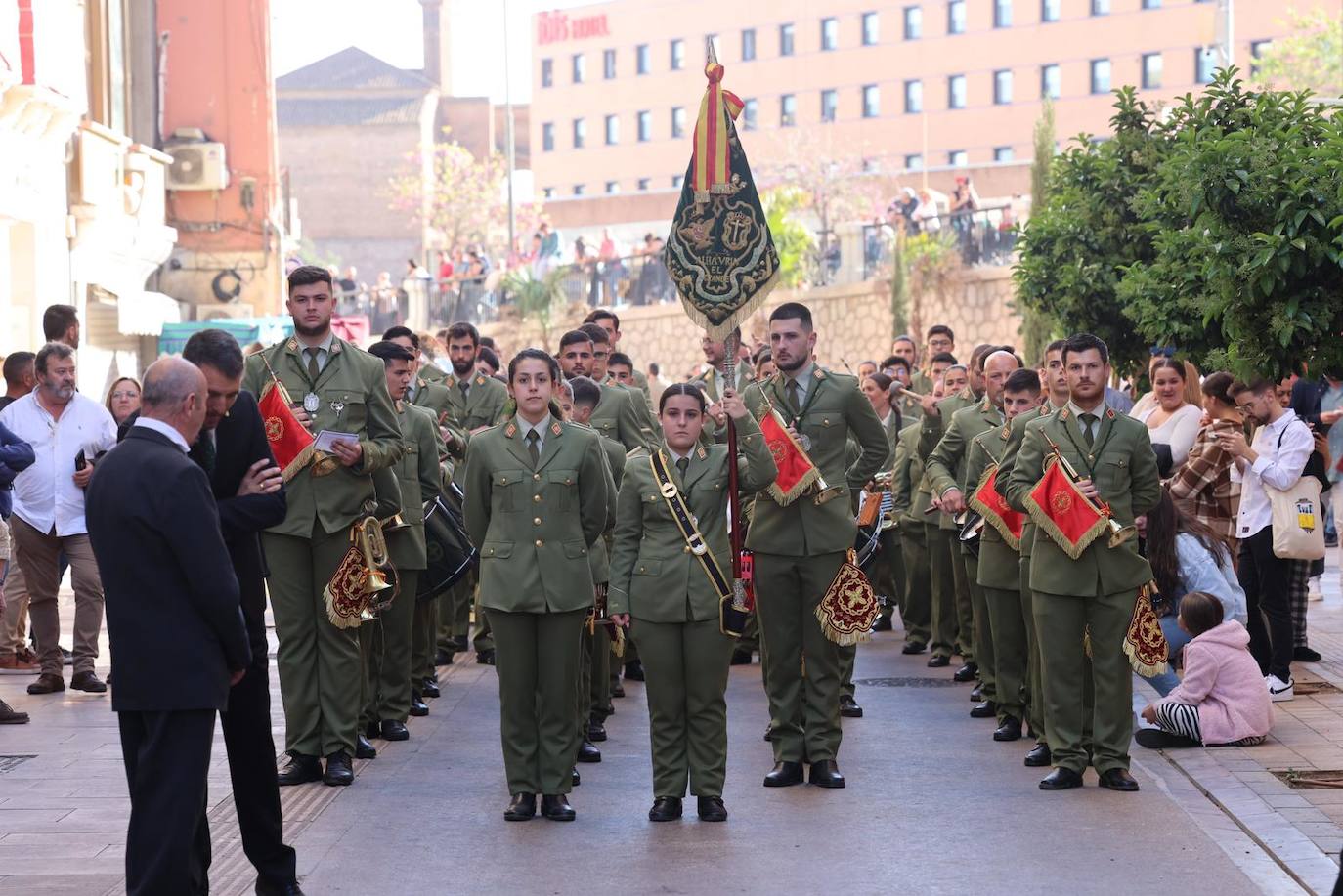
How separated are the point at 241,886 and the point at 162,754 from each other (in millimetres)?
1289

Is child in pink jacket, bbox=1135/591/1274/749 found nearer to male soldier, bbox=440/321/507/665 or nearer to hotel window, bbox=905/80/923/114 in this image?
male soldier, bbox=440/321/507/665

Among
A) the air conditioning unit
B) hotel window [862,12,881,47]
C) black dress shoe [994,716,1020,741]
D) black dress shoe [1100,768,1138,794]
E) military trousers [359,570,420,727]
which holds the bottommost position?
black dress shoe [994,716,1020,741]

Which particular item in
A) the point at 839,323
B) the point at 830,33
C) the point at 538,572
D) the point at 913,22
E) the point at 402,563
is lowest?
the point at 402,563

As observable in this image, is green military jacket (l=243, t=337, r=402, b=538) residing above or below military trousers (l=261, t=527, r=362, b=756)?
above

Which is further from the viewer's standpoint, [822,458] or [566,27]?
[566,27]

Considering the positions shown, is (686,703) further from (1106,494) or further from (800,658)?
(1106,494)

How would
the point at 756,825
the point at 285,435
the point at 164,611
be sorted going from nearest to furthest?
1. the point at 164,611
2. the point at 756,825
3. the point at 285,435

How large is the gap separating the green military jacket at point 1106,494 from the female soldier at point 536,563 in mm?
1987

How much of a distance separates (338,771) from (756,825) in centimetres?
205

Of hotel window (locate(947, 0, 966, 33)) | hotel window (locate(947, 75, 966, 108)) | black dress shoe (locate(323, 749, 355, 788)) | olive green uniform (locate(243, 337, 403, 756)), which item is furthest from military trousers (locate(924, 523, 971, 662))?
hotel window (locate(947, 0, 966, 33))

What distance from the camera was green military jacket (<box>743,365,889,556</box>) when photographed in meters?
9.49

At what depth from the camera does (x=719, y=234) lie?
32.6ft

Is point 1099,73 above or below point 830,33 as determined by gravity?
below

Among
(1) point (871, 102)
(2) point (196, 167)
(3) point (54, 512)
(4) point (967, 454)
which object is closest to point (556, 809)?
(4) point (967, 454)
